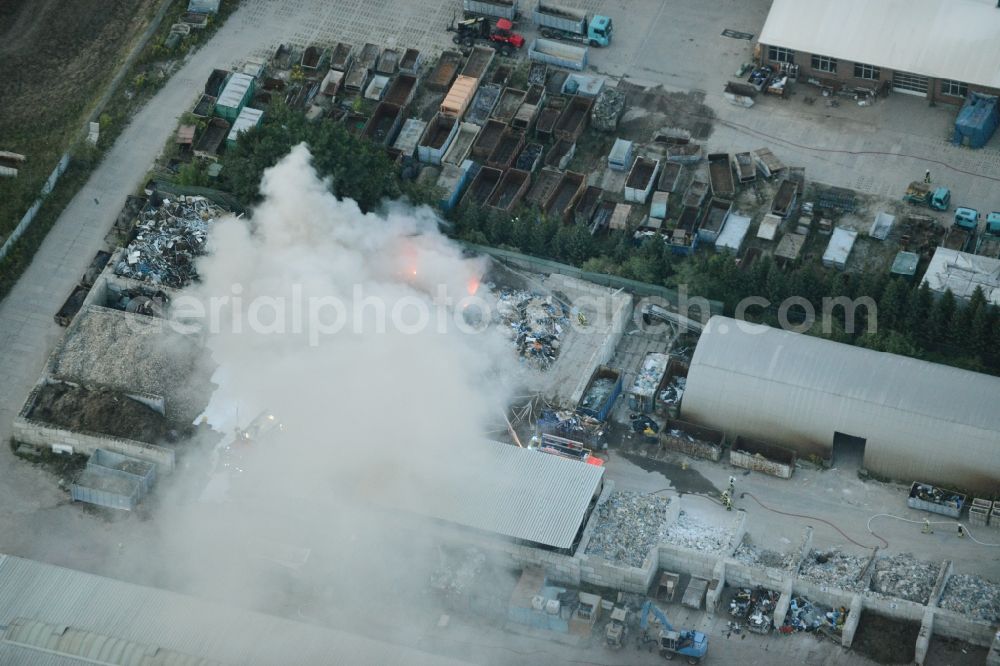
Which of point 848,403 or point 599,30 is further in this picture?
point 599,30

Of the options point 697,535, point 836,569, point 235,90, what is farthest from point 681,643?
point 235,90

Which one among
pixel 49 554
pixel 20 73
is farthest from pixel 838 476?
pixel 20 73

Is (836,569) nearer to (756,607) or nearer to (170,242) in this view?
(756,607)

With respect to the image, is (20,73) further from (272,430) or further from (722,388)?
(722,388)

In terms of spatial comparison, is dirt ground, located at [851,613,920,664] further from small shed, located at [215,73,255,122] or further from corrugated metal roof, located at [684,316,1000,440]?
small shed, located at [215,73,255,122]

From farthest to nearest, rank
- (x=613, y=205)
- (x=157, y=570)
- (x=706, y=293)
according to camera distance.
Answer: (x=613, y=205), (x=706, y=293), (x=157, y=570)

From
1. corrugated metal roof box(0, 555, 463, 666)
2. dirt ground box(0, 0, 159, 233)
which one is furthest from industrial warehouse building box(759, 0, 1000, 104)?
corrugated metal roof box(0, 555, 463, 666)
